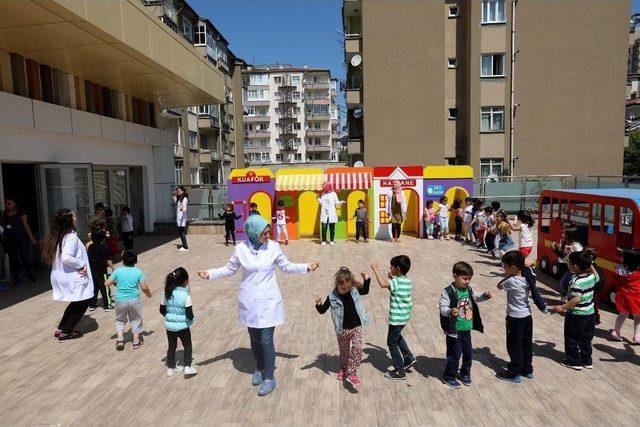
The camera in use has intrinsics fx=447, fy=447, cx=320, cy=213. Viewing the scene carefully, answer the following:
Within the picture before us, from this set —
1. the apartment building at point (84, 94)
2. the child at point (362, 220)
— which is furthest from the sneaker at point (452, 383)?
the child at point (362, 220)

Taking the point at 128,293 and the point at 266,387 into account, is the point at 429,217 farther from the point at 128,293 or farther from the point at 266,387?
the point at 266,387

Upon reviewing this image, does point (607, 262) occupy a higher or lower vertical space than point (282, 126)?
lower

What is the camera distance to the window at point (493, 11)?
2522 centimetres

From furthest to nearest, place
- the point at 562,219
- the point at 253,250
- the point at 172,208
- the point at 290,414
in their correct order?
the point at 172,208 < the point at 562,219 < the point at 253,250 < the point at 290,414

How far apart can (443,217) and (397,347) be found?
425 inches

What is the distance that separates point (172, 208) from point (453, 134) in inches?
653

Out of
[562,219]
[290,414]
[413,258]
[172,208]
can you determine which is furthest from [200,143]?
[290,414]

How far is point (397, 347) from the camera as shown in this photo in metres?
5.02

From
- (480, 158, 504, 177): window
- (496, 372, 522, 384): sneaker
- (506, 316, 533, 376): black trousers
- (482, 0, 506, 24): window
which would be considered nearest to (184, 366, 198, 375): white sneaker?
(496, 372, 522, 384): sneaker

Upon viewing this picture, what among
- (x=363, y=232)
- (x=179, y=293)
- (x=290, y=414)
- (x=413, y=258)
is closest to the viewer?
(x=290, y=414)

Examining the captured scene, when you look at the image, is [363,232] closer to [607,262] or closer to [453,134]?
[607,262]

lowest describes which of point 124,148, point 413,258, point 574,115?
point 413,258

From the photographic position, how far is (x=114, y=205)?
16328 mm

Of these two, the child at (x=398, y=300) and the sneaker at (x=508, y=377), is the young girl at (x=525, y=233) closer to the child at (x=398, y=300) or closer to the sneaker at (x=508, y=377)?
the sneaker at (x=508, y=377)
